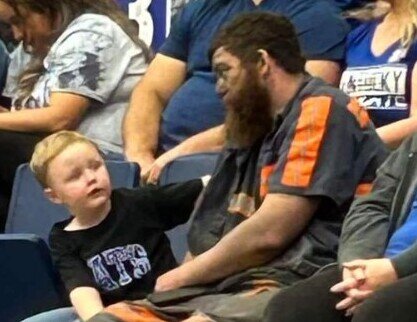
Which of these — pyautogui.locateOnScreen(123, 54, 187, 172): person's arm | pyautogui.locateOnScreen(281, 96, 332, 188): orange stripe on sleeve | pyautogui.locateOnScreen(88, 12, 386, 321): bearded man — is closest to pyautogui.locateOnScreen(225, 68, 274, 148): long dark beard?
pyautogui.locateOnScreen(88, 12, 386, 321): bearded man

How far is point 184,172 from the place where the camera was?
3.16m

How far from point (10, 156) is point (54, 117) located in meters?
0.20

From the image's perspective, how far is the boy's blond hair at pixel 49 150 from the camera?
2825mm

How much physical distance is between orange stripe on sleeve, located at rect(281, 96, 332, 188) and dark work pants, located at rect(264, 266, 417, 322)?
0.23 meters

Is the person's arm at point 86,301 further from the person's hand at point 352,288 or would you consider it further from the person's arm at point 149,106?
the person's arm at point 149,106

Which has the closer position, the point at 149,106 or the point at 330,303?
the point at 330,303

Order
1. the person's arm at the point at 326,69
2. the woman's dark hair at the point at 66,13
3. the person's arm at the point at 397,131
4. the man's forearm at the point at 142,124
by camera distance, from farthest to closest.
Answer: the woman's dark hair at the point at 66,13 → the man's forearm at the point at 142,124 → the person's arm at the point at 326,69 → the person's arm at the point at 397,131

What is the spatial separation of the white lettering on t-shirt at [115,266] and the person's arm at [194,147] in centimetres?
47

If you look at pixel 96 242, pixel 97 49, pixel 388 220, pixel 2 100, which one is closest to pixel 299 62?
pixel 388 220

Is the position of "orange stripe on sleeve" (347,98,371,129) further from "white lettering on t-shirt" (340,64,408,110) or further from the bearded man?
"white lettering on t-shirt" (340,64,408,110)

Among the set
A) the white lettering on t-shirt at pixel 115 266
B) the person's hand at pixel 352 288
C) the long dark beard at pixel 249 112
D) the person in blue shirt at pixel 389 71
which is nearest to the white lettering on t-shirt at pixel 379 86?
the person in blue shirt at pixel 389 71

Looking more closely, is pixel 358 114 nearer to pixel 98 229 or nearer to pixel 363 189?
pixel 363 189

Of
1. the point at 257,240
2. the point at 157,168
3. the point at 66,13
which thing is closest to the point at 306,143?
the point at 257,240

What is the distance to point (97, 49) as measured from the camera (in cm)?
352
